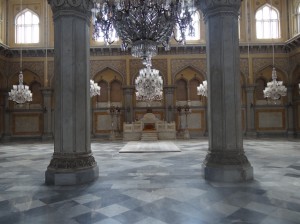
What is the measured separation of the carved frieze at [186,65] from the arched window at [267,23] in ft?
14.3

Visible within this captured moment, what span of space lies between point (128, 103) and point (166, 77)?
10.5 feet

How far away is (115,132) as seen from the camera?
Result: 18250 millimetres

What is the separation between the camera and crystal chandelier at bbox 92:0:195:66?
212 inches

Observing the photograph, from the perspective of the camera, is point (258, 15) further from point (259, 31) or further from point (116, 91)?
point (116, 91)

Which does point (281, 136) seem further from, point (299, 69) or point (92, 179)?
point (92, 179)

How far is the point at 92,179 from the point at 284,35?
58.9ft

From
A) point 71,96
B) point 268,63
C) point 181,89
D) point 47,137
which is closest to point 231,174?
point 71,96

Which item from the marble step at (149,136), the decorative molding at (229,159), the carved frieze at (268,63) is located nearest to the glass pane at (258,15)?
the carved frieze at (268,63)

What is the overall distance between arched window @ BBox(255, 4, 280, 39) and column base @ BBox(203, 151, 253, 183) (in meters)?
15.9

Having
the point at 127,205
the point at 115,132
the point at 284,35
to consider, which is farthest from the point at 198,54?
the point at 127,205

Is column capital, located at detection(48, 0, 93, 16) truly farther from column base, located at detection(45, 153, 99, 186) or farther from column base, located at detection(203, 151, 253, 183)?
column base, located at detection(203, 151, 253, 183)

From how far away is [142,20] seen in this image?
5414mm

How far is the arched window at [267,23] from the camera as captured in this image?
18438 millimetres

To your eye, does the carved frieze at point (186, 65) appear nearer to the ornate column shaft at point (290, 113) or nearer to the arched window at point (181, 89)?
the arched window at point (181, 89)
